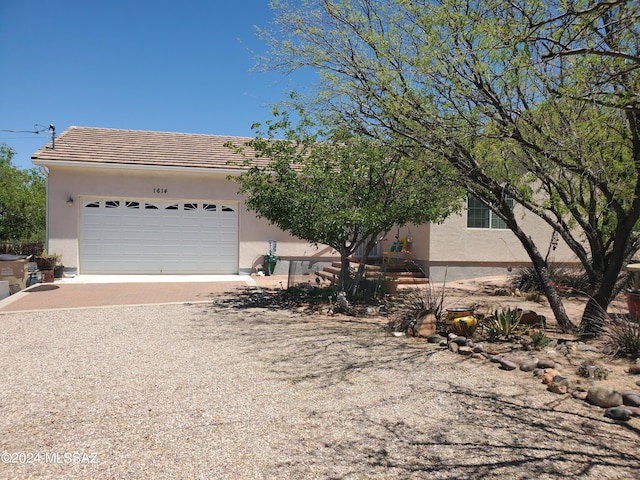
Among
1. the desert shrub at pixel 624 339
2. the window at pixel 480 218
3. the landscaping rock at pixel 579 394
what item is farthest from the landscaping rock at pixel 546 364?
the window at pixel 480 218

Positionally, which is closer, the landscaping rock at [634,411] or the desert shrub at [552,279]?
the landscaping rock at [634,411]

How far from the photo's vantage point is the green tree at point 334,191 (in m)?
9.30

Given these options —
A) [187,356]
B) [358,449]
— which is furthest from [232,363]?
[358,449]

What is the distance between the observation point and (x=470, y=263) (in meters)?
15.4

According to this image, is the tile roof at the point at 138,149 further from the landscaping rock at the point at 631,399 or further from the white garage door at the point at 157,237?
the landscaping rock at the point at 631,399

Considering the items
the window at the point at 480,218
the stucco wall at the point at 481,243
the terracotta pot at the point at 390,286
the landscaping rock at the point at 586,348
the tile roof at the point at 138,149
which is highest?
the tile roof at the point at 138,149

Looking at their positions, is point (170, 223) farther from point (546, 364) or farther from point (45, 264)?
point (546, 364)

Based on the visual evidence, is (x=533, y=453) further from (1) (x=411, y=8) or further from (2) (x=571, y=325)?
(1) (x=411, y=8)

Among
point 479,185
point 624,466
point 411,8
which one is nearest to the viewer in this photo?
point 624,466

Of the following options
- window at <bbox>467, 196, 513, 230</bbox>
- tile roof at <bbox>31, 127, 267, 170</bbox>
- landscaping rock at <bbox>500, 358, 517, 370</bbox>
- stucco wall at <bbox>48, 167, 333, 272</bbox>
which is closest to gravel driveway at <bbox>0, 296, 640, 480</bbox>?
landscaping rock at <bbox>500, 358, 517, 370</bbox>

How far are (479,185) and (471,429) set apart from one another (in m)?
4.26

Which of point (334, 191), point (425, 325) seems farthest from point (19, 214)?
point (425, 325)

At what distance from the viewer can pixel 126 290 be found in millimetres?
12242

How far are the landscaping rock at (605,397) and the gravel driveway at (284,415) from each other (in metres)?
0.14
